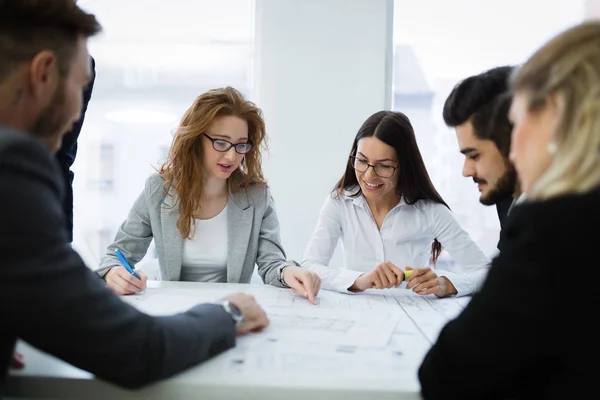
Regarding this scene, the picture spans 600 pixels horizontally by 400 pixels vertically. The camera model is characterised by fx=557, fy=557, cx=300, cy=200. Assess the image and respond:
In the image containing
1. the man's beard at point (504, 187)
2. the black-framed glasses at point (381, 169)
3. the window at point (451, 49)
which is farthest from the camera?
the window at point (451, 49)

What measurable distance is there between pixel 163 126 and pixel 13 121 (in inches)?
107

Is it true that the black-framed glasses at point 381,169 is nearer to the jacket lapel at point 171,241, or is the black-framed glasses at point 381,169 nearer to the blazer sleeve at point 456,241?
the blazer sleeve at point 456,241

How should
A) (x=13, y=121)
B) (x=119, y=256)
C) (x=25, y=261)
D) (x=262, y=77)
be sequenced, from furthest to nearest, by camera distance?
(x=262, y=77) < (x=119, y=256) < (x=13, y=121) < (x=25, y=261)

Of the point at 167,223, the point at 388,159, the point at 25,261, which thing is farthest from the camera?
the point at 388,159

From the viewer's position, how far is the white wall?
333cm

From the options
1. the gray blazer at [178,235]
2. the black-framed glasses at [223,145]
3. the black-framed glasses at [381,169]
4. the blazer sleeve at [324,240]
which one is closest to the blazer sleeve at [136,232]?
the gray blazer at [178,235]

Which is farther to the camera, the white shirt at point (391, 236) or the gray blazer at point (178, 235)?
the white shirt at point (391, 236)

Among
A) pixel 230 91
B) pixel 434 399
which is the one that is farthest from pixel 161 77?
pixel 434 399

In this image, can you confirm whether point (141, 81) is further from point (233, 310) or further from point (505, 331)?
point (505, 331)

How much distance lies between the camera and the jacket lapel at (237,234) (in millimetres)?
2123

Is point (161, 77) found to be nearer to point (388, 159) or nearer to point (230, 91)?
point (230, 91)

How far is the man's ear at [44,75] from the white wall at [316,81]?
2.40 meters

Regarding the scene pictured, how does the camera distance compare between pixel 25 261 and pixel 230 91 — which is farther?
pixel 230 91

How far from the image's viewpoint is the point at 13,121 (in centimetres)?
94
